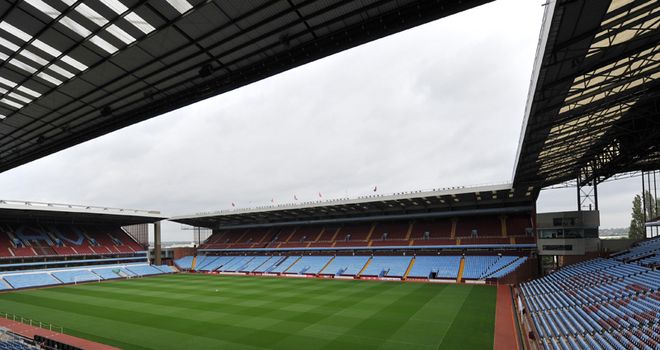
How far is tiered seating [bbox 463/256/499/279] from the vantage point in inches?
1501

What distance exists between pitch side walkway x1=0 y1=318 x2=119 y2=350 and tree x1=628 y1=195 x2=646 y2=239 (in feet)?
251

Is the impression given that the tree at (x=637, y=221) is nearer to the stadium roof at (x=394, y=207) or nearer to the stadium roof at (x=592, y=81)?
the stadium roof at (x=394, y=207)

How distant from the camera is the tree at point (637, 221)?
196ft

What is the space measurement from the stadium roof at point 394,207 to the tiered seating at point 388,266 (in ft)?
25.1

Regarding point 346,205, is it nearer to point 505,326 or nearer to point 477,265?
point 477,265

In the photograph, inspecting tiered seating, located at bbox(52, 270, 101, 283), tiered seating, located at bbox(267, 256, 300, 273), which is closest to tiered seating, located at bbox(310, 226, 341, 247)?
tiered seating, located at bbox(267, 256, 300, 273)

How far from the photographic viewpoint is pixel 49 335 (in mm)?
20375

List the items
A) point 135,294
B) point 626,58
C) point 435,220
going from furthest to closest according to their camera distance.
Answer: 1. point 435,220
2. point 135,294
3. point 626,58

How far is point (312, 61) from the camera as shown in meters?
10.1

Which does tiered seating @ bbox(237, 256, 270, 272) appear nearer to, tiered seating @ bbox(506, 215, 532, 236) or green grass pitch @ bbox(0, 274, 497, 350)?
green grass pitch @ bbox(0, 274, 497, 350)

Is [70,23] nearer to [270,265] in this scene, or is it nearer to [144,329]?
[144,329]

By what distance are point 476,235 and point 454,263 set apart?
236 inches

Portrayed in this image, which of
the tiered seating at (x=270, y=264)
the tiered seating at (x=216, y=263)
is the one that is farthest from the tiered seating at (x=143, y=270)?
the tiered seating at (x=270, y=264)

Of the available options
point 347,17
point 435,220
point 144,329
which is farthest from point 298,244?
point 347,17
